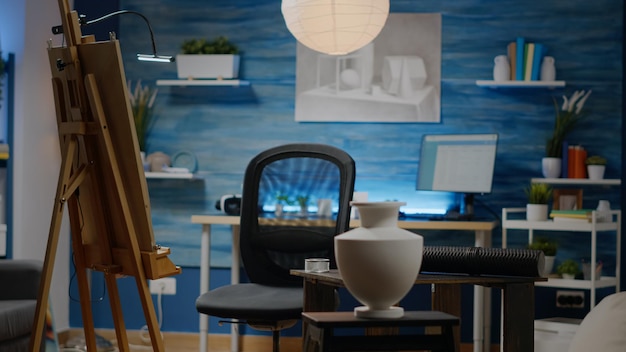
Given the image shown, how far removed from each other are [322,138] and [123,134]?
101 inches

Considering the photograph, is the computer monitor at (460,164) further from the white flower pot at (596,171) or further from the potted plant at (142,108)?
the potted plant at (142,108)

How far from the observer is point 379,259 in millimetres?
1993

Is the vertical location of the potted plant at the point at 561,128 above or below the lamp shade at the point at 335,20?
below

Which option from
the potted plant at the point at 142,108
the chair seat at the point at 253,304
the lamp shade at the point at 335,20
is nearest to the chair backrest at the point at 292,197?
the chair seat at the point at 253,304

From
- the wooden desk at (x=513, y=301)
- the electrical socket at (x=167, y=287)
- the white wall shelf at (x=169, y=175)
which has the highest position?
the white wall shelf at (x=169, y=175)

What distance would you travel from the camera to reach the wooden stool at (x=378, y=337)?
195 centimetres

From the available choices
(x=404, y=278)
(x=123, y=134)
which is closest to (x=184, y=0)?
(x=123, y=134)

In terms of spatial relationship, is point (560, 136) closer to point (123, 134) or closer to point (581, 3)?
point (581, 3)

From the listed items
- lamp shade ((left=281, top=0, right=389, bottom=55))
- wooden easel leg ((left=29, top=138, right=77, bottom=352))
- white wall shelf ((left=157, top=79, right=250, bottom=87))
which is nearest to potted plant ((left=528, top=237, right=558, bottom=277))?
lamp shade ((left=281, top=0, right=389, bottom=55))

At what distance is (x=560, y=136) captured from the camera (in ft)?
16.5

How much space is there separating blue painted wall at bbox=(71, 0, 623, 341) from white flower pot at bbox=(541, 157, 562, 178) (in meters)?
0.17

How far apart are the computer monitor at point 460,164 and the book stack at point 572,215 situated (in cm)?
36

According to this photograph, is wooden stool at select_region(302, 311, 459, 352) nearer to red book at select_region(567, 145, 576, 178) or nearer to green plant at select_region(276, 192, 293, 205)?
green plant at select_region(276, 192, 293, 205)

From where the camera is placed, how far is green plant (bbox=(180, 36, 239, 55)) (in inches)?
209
